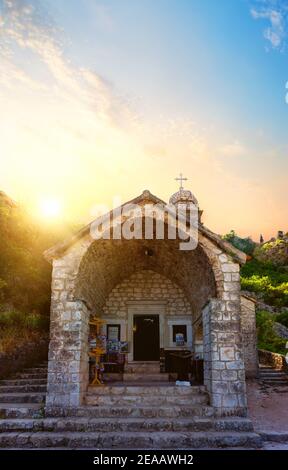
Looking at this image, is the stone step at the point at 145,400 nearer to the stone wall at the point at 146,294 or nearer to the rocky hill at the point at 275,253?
the stone wall at the point at 146,294

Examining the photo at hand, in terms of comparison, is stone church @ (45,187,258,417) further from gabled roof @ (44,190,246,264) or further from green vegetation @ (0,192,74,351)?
green vegetation @ (0,192,74,351)

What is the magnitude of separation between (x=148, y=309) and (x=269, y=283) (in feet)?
64.9

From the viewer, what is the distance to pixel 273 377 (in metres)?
14.9

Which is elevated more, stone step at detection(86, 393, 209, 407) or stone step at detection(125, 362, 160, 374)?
stone step at detection(125, 362, 160, 374)

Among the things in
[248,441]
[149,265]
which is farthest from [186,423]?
[149,265]

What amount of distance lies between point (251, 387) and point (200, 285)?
5.41 meters

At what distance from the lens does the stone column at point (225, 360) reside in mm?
8195

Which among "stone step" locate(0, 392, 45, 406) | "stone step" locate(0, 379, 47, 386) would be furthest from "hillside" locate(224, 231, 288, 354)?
"stone step" locate(0, 392, 45, 406)

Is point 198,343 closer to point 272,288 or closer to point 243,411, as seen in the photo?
point 243,411

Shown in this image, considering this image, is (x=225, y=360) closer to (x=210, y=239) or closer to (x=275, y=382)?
(x=210, y=239)

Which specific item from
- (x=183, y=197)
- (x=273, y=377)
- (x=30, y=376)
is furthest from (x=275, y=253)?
(x=30, y=376)

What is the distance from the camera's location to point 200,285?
1038 cm

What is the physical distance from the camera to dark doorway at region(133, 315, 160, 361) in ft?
42.9

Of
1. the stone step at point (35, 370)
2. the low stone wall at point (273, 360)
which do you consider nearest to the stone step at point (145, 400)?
the stone step at point (35, 370)
